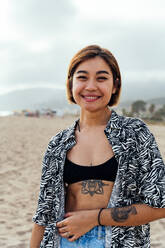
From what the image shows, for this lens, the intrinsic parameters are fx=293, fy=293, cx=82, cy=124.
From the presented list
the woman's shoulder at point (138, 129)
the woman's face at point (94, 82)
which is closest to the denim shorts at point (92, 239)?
the woman's shoulder at point (138, 129)

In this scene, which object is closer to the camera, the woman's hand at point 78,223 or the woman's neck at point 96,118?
the woman's hand at point 78,223

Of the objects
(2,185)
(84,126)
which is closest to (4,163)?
(2,185)

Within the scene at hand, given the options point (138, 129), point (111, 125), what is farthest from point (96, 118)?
point (138, 129)

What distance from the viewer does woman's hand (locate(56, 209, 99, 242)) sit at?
54.6 inches

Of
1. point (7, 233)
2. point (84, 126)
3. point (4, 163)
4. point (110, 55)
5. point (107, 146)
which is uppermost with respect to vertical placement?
point (4, 163)

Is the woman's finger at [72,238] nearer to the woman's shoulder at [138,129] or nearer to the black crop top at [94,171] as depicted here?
the black crop top at [94,171]

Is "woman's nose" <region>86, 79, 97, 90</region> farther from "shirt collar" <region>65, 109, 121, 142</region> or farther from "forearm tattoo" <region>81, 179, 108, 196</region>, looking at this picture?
"forearm tattoo" <region>81, 179, 108, 196</region>

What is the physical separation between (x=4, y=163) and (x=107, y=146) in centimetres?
847

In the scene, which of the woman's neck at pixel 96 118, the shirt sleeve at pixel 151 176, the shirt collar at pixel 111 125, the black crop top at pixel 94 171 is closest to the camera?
the shirt sleeve at pixel 151 176

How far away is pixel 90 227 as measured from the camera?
139cm

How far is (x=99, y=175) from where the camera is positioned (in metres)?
1.43

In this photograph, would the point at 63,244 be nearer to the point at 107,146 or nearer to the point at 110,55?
the point at 107,146

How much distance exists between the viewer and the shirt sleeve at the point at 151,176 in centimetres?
131

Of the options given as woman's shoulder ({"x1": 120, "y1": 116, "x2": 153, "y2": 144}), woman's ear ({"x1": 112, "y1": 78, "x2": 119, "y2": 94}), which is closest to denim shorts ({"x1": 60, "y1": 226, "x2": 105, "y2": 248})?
woman's shoulder ({"x1": 120, "y1": 116, "x2": 153, "y2": 144})
